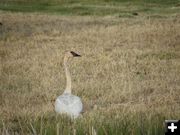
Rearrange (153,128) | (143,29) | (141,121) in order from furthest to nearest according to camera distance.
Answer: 1. (143,29)
2. (141,121)
3. (153,128)

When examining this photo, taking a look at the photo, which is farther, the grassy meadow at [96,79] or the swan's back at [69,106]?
the swan's back at [69,106]

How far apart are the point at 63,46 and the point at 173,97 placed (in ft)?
34.5

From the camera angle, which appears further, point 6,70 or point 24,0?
point 24,0

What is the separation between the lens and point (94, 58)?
60.2 ft

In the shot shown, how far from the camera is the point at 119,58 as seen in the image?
18.2 metres

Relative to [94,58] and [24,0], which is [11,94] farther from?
[24,0]

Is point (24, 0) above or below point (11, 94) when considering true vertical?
above

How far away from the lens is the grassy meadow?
21.3 ft

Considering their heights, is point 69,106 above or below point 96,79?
above

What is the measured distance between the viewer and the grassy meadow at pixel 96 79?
21.3 ft

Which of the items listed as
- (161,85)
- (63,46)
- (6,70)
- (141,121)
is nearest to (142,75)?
(161,85)

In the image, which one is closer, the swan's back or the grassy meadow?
the grassy meadow

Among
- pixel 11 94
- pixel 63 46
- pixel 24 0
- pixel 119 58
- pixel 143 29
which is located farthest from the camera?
pixel 24 0

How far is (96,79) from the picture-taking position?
14.9 m
